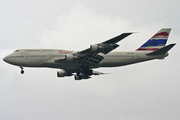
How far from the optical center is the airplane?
156ft

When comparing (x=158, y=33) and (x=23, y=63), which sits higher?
(x=158, y=33)

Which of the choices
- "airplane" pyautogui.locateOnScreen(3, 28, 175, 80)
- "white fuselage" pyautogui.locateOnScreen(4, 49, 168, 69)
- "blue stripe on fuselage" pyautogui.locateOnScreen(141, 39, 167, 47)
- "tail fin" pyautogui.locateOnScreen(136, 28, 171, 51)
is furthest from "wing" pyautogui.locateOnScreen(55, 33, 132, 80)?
"blue stripe on fuselage" pyautogui.locateOnScreen(141, 39, 167, 47)

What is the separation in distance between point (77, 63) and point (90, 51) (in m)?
4.45

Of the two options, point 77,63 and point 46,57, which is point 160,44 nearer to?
point 77,63

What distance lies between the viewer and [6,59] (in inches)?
1978

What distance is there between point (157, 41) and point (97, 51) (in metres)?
16.5

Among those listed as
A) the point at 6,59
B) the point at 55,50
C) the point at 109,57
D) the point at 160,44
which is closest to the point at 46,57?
the point at 55,50

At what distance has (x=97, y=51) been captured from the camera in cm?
4591

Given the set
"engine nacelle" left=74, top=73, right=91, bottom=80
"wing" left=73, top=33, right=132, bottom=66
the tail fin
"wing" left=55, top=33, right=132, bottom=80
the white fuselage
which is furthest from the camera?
the tail fin

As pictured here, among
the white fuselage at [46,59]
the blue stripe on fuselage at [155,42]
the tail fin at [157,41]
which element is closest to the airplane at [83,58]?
the white fuselage at [46,59]

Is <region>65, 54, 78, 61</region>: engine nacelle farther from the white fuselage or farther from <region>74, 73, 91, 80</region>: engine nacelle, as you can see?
<region>74, 73, 91, 80</region>: engine nacelle

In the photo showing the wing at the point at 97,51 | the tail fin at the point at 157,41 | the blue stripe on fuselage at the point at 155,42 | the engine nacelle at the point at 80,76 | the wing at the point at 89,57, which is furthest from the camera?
the blue stripe on fuselage at the point at 155,42

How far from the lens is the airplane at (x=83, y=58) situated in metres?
47.4

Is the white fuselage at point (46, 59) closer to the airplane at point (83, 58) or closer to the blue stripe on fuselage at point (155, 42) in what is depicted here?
the airplane at point (83, 58)
